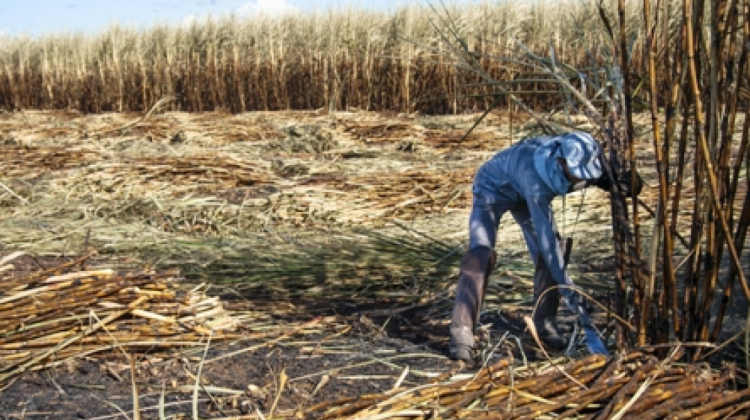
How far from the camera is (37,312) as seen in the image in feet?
11.9

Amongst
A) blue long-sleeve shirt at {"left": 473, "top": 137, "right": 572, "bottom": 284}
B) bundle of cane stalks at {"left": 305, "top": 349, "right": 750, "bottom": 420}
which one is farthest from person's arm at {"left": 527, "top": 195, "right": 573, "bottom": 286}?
Answer: bundle of cane stalks at {"left": 305, "top": 349, "right": 750, "bottom": 420}

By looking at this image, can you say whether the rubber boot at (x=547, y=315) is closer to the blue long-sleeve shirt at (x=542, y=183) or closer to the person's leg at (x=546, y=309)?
the person's leg at (x=546, y=309)

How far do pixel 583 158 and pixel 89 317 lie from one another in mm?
1919

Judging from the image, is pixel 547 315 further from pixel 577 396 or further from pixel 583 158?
pixel 577 396

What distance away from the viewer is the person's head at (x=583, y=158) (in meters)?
3.08

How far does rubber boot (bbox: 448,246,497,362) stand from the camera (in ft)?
11.3

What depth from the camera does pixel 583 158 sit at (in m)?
3.09

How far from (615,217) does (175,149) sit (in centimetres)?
684

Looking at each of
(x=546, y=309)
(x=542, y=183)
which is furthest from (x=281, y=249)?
(x=542, y=183)

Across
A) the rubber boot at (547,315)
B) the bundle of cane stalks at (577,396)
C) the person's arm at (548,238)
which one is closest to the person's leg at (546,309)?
the rubber boot at (547,315)

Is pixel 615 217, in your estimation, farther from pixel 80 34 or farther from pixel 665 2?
pixel 80 34

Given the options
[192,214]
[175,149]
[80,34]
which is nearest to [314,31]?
[80,34]

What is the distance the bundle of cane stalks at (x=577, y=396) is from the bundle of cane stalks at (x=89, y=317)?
1.31 meters

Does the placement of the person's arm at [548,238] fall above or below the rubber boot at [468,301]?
above
